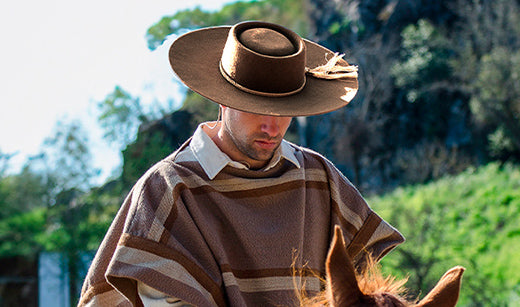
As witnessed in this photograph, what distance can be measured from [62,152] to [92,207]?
5.86 metres

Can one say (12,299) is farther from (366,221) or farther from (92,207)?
(366,221)

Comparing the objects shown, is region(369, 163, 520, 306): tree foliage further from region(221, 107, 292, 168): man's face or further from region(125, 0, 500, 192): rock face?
region(221, 107, 292, 168): man's face

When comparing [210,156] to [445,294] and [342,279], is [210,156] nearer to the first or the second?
[342,279]

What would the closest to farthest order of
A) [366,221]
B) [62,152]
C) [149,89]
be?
1. [366,221]
2. [149,89]
3. [62,152]

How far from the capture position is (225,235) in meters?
2.51

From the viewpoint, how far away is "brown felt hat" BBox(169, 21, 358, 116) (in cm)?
236

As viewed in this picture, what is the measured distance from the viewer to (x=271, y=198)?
8.70 feet

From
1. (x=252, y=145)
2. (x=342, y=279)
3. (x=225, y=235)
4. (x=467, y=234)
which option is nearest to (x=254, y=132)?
(x=252, y=145)

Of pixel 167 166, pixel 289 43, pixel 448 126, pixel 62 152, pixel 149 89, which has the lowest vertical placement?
pixel 448 126

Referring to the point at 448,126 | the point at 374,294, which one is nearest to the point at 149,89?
the point at 374,294

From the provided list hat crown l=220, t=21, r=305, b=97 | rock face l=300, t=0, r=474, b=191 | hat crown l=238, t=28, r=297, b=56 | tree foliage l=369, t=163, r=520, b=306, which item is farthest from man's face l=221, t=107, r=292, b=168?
rock face l=300, t=0, r=474, b=191

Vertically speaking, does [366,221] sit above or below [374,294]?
below

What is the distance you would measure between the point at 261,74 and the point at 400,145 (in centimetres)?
2385

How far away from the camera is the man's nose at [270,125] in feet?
7.89
